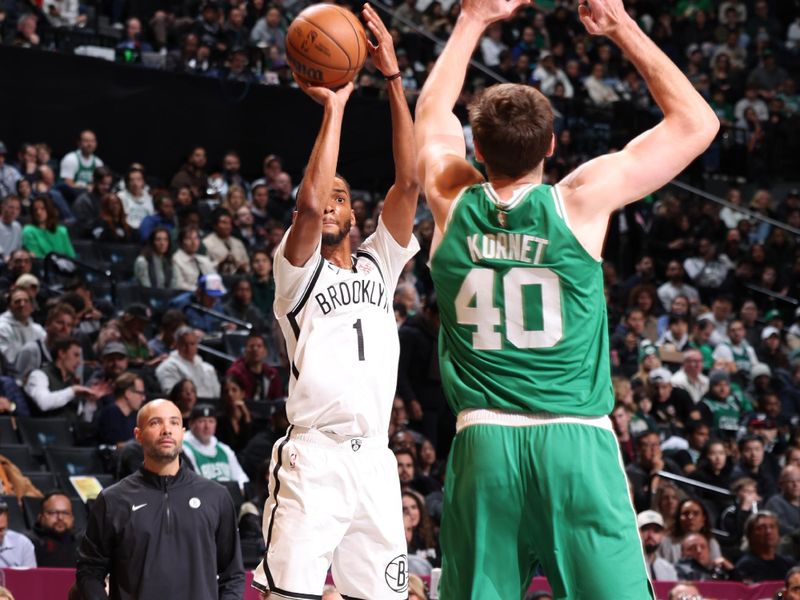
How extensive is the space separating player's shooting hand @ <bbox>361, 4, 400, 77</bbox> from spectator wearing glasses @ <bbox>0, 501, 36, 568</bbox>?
4.60 meters

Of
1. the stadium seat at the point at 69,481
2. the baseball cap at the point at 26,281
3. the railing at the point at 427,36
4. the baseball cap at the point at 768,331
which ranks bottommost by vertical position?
the stadium seat at the point at 69,481

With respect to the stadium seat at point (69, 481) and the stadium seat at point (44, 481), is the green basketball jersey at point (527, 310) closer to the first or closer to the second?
the stadium seat at point (69, 481)

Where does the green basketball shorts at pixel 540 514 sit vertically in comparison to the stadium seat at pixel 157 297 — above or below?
below

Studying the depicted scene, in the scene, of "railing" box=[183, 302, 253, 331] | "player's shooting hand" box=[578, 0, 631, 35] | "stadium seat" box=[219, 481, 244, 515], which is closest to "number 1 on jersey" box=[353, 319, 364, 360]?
"player's shooting hand" box=[578, 0, 631, 35]

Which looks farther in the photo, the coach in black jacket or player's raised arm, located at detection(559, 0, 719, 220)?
the coach in black jacket

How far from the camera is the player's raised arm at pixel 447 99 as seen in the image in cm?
427

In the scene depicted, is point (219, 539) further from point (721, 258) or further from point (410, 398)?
point (721, 258)

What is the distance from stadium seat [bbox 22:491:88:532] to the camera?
9.82 meters

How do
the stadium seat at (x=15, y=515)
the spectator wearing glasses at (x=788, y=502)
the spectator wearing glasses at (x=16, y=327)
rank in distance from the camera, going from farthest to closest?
1. the spectator wearing glasses at (x=788, y=502)
2. the spectator wearing glasses at (x=16, y=327)
3. the stadium seat at (x=15, y=515)

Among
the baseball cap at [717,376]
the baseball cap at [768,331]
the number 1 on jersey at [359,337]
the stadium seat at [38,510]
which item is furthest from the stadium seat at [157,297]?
the number 1 on jersey at [359,337]

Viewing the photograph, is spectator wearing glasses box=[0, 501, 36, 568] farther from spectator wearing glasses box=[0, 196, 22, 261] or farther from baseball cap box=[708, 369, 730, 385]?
baseball cap box=[708, 369, 730, 385]

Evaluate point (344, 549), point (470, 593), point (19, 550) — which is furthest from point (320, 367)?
point (19, 550)

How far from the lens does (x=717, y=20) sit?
23906 mm

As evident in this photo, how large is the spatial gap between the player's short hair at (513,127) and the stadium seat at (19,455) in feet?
24.0
